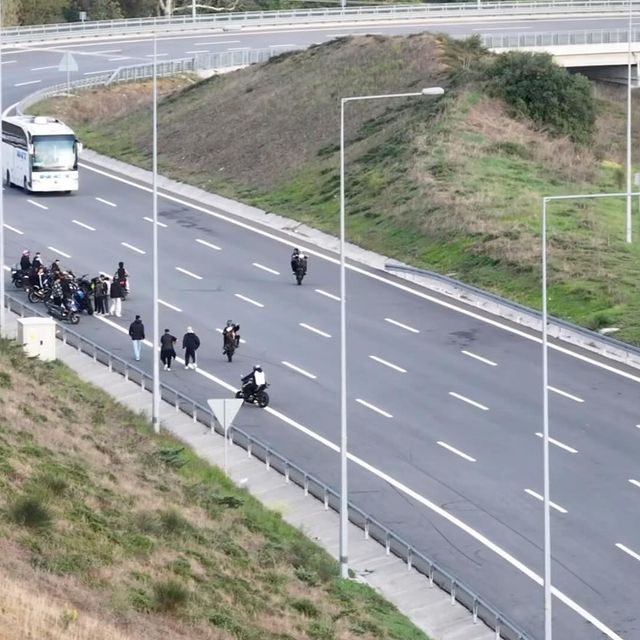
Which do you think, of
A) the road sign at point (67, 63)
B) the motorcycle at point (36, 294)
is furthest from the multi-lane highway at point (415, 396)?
the road sign at point (67, 63)

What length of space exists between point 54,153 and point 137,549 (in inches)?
1500

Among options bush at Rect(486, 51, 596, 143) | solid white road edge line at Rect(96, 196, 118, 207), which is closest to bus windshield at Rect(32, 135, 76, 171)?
solid white road edge line at Rect(96, 196, 118, 207)

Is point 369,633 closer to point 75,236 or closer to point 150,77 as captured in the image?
point 75,236

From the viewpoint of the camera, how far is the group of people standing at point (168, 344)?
151ft

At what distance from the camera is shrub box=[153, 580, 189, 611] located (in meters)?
26.3

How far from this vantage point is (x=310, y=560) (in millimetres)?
33594

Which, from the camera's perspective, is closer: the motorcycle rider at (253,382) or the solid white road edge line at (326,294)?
the motorcycle rider at (253,382)

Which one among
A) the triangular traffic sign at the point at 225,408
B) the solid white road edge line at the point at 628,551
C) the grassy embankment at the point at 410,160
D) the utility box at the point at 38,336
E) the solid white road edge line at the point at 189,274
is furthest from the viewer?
the solid white road edge line at the point at 189,274

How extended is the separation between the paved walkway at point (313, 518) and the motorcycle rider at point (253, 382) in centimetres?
155

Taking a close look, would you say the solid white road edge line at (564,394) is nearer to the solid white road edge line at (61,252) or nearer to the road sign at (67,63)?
the solid white road edge line at (61,252)

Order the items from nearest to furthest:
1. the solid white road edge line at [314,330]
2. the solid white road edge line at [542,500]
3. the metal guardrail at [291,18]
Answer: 1. the solid white road edge line at [542,500]
2. the solid white road edge line at [314,330]
3. the metal guardrail at [291,18]

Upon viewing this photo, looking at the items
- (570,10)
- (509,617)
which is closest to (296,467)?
(509,617)

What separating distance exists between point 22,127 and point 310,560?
118 feet

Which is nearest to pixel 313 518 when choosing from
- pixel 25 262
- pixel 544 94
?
pixel 25 262
